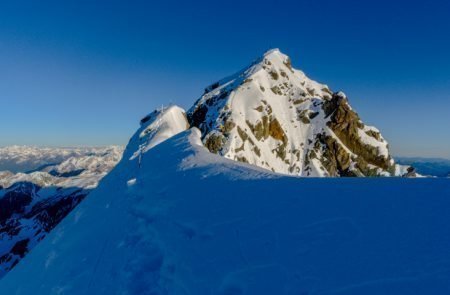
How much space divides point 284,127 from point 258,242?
109406mm

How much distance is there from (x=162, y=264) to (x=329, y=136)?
113685mm

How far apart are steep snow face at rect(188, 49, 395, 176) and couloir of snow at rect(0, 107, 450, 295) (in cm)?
7565

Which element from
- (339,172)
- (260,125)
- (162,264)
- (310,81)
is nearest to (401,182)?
(162,264)

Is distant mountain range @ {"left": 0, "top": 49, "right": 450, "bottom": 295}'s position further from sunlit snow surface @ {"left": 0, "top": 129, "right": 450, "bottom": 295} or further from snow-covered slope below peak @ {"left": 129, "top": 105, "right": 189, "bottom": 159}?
snow-covered slope below peak @ {"left": 129, "top": 105, "right": 189, "bottom": 159}

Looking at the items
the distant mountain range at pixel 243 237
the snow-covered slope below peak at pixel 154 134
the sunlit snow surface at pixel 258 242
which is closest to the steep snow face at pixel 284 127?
the snow-covered slope below peak at pixel 154 134

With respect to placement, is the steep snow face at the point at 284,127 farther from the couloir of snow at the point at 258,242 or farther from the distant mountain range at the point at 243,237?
the couloir of snow at the point at 258,242

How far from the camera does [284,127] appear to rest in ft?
378

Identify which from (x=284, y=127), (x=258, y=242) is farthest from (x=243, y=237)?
(x=284, y=127)

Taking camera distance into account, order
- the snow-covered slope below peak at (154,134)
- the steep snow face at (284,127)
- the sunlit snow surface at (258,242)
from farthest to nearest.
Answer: the steep snow face at (284,127), the snow-covered slope below peak at (154,134), the sunlit snow surface at (258,242)

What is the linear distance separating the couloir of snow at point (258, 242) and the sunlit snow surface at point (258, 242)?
25 mm

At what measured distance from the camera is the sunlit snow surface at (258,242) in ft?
19.7

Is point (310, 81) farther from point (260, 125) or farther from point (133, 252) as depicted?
point (133, 252)

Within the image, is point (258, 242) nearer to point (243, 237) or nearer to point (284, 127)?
point (243, 237)

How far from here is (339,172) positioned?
110 m
